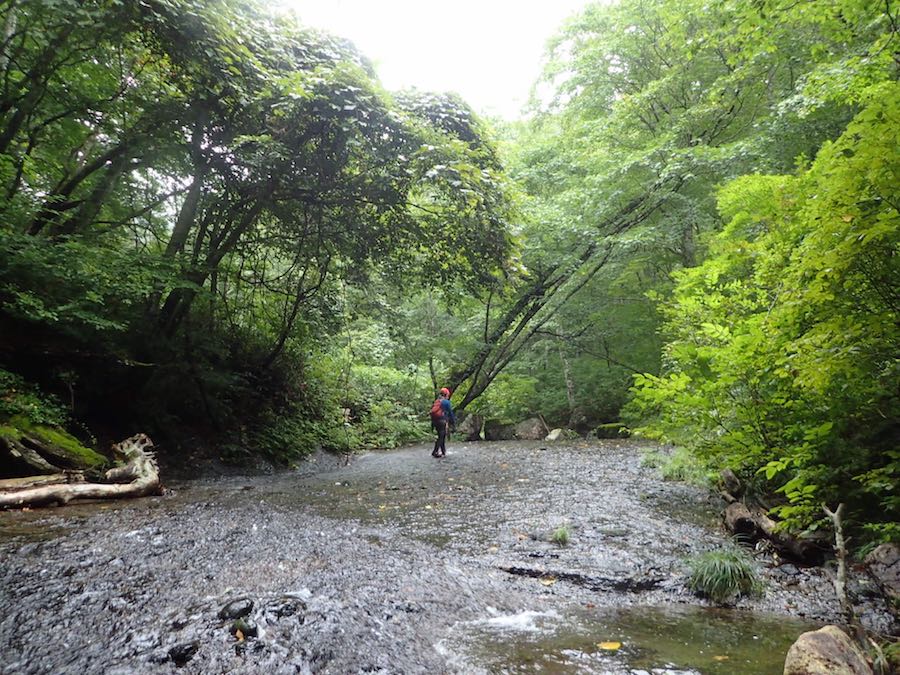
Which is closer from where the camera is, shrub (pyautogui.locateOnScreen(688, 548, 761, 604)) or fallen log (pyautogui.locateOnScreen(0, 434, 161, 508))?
shrub (pyautogui.locateOnScreen(688, 548, 761, 604))

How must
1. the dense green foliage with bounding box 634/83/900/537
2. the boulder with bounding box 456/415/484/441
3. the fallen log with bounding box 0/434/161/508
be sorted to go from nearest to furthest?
the dense green foliage with bounding box 634/83/900/537
the fallen log with bounding box 0/434/161/508
the boulder with bounding box 456/415/484/441

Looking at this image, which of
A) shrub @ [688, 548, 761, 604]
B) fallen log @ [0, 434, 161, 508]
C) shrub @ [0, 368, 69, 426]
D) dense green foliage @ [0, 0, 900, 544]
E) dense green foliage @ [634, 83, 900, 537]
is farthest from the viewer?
shrub @ [0, 368, 69, 426]

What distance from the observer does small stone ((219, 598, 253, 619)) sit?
2.82 metres

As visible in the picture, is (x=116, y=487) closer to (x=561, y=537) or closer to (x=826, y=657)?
(x=561, y=537)

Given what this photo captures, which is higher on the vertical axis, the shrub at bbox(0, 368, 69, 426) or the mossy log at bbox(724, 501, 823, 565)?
the shrub at bbox(0, 368, 69, 426)

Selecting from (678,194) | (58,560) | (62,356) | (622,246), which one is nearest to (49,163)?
(62,356)

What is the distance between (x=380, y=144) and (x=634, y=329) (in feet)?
39.8

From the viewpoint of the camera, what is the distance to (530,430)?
1786 centimetres

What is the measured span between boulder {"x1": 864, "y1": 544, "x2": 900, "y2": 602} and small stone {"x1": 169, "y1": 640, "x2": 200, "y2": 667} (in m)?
4.37

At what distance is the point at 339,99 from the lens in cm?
735

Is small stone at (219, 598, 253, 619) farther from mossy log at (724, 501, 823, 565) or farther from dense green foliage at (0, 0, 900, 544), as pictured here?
mossy log at (724, 501, 823, 565)

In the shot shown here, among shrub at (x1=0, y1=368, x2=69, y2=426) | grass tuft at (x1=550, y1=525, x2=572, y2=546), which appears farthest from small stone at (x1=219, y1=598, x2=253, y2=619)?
shrub at (x1=0, y1=368, x2=69, y2=426)

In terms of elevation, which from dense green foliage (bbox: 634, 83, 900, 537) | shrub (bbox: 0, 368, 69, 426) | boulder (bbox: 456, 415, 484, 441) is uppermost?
dense green foliage (bbox: 634, 83, 900, 537)

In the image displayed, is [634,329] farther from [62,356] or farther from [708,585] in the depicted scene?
[62,356]
